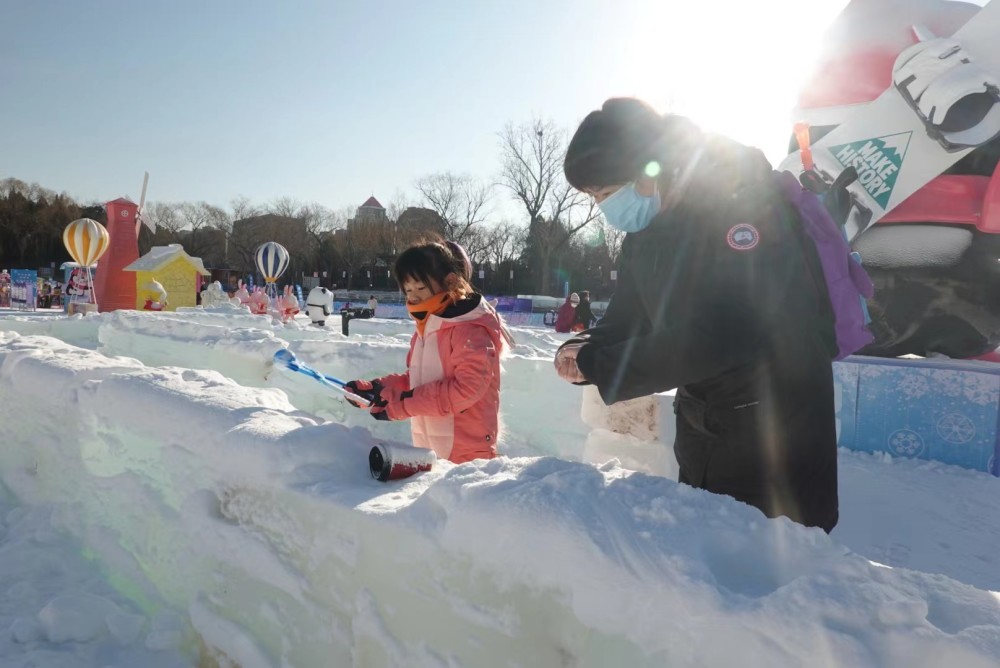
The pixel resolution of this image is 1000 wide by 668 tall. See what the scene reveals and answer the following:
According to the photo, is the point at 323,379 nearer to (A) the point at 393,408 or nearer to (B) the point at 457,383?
(A) the point at 393,408

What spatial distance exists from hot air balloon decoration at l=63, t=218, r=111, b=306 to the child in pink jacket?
829 inches

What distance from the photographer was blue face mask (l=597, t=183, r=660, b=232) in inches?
54.6

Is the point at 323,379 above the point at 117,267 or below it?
below

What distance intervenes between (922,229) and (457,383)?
557cm

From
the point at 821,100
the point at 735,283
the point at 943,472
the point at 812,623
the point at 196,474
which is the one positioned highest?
the point at 821,100

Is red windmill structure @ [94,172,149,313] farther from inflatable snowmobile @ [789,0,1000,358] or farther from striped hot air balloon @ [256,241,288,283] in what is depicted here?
inflatable snowmobile @ [789,0,1000,358]

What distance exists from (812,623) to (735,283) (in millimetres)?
602

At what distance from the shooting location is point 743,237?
46.3 inches

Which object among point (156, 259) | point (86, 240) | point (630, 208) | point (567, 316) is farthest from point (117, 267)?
point (630, 208)

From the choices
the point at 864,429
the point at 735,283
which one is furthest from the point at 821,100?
the point at 735,283

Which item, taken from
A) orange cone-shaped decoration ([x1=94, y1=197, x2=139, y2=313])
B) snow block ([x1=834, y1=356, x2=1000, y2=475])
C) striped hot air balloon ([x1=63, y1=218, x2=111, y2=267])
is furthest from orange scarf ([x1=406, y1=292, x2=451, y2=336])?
orange cone-shaped decoration ([x1=94, y1=197, x2=139, y2=313])

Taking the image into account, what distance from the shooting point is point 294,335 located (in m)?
10.0

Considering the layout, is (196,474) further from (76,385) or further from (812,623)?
(812,623)

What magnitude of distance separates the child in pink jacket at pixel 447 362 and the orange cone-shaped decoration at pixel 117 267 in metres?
22.5
